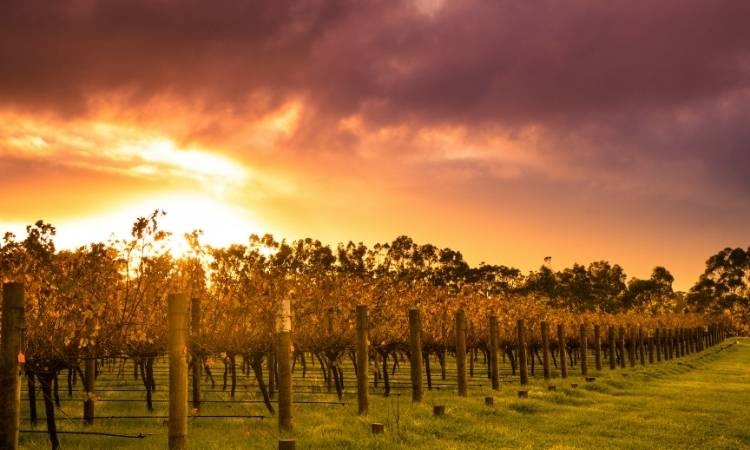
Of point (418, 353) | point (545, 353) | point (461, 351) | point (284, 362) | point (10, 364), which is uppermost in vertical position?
point (10, 364)

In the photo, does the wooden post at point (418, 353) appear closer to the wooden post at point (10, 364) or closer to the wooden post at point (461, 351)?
the wooden post at point (461, 351)

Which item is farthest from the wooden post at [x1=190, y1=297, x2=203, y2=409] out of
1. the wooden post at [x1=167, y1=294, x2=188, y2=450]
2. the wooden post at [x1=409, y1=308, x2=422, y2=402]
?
the wooden post at [x1=167, y1=294, x2=188, y2=450]

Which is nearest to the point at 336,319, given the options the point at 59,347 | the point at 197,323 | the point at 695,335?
the point at 197,323

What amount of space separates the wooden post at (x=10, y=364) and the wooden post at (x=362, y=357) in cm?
674

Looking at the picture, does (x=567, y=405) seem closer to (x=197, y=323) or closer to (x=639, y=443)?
(x=639, y=443)

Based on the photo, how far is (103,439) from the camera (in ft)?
38.6

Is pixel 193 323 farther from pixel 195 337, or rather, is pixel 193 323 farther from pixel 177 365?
pixel 177 365

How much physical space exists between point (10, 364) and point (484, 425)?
8.42 m

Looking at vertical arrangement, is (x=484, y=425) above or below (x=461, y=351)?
below

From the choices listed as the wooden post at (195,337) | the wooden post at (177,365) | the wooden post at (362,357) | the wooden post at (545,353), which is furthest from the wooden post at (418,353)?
the wooden post at (545,353)

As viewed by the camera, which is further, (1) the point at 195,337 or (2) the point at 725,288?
(2) the point at 725,288

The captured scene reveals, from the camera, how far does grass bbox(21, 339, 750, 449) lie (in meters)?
11.0

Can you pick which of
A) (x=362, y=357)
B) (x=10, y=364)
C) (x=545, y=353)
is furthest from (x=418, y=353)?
(x=545, y=353)

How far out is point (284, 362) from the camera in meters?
11.2
